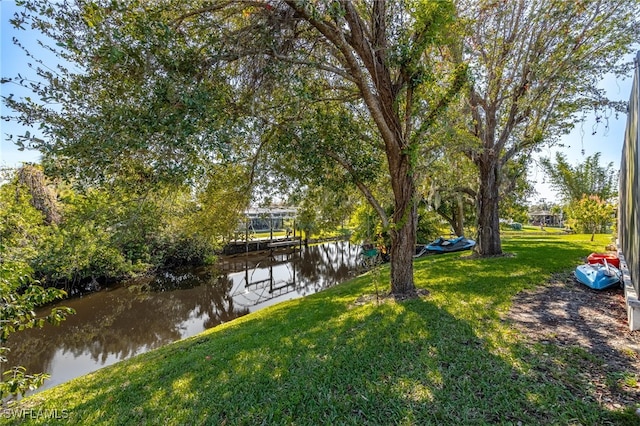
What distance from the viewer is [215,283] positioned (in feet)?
41.2

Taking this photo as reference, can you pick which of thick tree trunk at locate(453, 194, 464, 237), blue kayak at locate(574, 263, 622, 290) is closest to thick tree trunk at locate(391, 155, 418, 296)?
blue kayak at locate(574, 263, 622, 290)

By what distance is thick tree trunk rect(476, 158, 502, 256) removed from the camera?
8.43m

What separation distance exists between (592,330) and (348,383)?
10.1ft

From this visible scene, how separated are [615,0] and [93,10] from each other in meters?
9.20

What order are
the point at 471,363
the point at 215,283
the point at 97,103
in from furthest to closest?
the point at 215,283 < the point at 97,103 < the point at 471,363

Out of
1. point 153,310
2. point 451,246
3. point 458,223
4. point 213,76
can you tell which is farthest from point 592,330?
point 458,223

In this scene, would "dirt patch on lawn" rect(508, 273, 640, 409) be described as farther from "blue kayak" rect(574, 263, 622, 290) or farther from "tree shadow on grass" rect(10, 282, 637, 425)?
"tree shadow on grass" rect(10, 282, 637, 425)

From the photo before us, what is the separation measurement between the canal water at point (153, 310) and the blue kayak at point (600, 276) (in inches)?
307

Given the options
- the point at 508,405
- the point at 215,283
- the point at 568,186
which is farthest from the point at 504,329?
the point at 568,186

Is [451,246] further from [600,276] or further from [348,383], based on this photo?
[348,383]

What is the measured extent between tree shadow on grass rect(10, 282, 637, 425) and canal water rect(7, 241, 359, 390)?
2462 mm

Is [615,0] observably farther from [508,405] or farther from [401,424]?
[401,424]

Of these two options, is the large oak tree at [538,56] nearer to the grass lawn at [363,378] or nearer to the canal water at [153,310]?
the grass lawn at [363,378]

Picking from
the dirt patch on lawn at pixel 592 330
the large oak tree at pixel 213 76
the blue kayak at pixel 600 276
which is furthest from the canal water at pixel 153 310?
the blue kayak at pixel 600 276
